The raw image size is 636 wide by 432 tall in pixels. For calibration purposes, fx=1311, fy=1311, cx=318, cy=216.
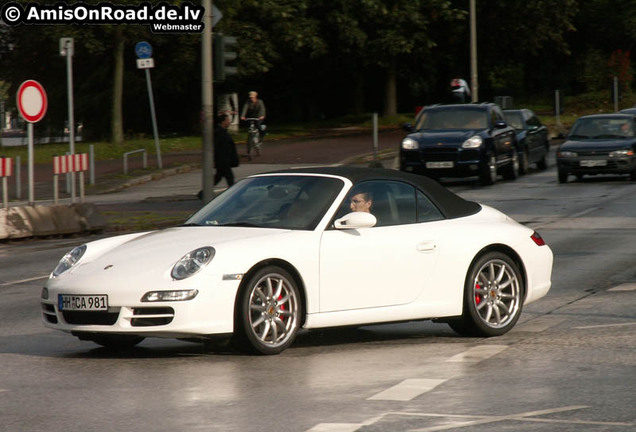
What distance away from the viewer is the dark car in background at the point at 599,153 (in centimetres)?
3008

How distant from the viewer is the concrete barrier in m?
20.8

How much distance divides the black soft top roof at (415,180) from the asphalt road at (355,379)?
984mm

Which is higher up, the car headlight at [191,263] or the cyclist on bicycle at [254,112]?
the cyclist on bicycle at [254,112]

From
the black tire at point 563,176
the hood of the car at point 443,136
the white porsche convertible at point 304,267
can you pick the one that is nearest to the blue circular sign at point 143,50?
the hood of the car at point 443,136

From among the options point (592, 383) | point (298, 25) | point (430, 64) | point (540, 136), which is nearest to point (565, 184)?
point (540, 136)

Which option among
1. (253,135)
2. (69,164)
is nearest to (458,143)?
(253,135)

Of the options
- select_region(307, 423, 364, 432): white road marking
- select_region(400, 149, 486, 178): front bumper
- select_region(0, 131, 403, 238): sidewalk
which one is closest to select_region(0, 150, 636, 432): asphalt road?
select_region(307, 423, 364, 432): white road marking

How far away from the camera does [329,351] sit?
9.38 m

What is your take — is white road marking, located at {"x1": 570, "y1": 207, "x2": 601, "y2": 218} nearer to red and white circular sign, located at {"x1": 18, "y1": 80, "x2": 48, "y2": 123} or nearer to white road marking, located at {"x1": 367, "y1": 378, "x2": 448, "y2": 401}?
red and white circular sign, located at {"x1": 18, "y1": 80, "x2": 48, "y2": 123}

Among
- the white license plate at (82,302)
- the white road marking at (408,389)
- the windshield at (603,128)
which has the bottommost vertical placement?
the white road marking at (408,389)

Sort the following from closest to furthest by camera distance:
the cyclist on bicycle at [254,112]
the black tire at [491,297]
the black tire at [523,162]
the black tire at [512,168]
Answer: the black tire at [491,297], the black tire at [512,168], the black tire at [523,162], the cyclist on bicycle at [254,112]

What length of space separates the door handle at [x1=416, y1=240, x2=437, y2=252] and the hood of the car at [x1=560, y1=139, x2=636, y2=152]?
20.9 metres

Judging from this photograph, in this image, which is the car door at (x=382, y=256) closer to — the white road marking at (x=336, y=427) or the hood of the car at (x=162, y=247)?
the hood of the car at (x=162, y=247)

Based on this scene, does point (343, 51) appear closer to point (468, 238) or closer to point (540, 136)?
point (540, 136)
